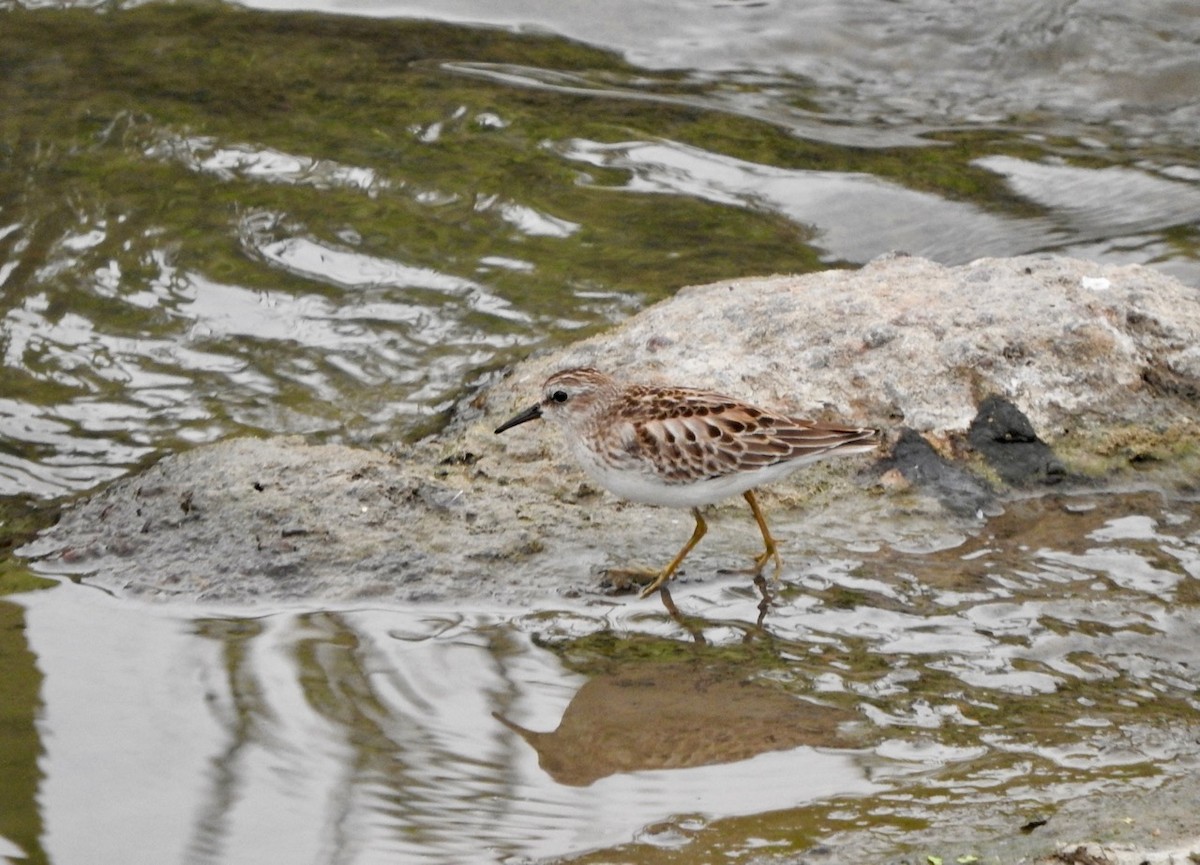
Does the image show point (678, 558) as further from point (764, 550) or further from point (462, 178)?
point (462, 178)

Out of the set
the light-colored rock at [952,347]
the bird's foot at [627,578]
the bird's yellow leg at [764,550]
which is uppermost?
the light-colored rock at [952,347]

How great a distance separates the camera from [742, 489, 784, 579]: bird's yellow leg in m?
6.78

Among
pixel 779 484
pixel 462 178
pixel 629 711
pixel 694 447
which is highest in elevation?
pixel 462 178

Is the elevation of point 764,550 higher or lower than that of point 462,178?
lower

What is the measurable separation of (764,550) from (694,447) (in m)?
0.65

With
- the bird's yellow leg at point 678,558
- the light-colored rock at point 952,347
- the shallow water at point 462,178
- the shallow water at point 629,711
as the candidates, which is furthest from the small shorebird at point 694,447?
the shallow water at point 462,178

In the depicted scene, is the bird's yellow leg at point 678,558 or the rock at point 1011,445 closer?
the bird's yellow leg at point 678,558

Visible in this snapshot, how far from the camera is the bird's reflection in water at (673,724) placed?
5.39m

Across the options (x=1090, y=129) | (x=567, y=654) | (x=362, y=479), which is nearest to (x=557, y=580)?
(x=567, y=654)

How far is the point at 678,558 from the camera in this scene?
22.4ft

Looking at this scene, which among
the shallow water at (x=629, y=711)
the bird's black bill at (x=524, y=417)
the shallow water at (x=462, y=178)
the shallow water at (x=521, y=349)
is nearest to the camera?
the shallow water at (x=629, y=711)

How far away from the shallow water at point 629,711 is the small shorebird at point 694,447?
42cm

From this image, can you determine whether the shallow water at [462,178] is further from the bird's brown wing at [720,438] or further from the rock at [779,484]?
the bird's brown wing at [720,438]

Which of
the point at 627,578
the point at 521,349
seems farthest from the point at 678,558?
the point at 521,349
